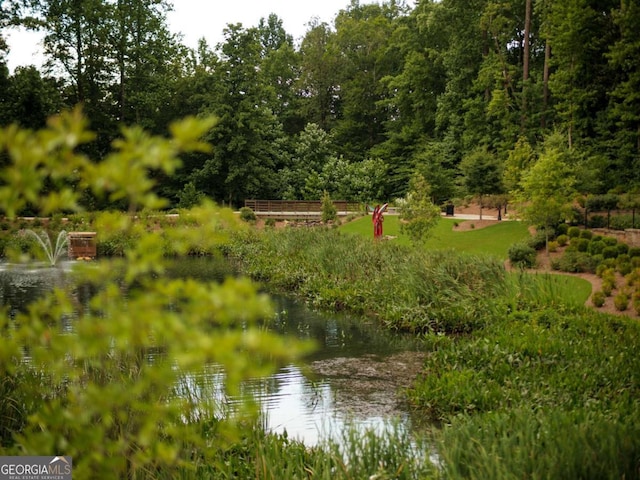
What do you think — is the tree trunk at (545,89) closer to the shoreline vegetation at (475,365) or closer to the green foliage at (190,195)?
the green foliage at (190,195)

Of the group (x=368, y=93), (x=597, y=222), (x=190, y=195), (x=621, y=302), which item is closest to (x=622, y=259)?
(x=621, y=302)

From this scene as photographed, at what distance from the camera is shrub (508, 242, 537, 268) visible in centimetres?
1763

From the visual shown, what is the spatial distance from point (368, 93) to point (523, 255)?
35800mm

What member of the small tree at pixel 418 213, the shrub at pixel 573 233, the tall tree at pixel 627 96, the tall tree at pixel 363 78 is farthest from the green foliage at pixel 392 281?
the tall tree at pixel 363 78

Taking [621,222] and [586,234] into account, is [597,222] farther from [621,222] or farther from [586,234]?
[586,234]

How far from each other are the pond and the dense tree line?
50.0 feet

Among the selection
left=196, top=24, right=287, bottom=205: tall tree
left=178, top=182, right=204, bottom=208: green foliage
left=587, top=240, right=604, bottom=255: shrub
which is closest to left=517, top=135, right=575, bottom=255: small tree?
left=587, top=240, right=604, bottom=255: shrub

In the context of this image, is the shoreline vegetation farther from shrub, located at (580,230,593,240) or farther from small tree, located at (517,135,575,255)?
shrub, located at (580,230,593,240)

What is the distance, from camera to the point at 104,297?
6.94 ft

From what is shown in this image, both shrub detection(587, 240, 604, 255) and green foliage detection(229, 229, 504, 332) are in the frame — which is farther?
shrub detection(587, 240, 604, 255)

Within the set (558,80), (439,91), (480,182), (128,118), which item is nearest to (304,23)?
(439,91)

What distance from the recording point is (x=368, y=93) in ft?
168

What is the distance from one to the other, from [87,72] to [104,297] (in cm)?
4113

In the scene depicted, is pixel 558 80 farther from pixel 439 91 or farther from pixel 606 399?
pixel 606 399
